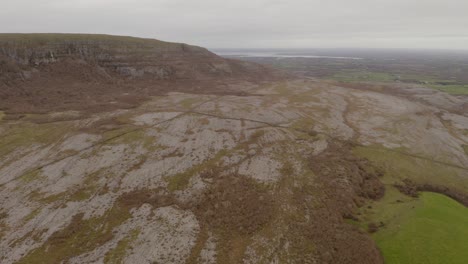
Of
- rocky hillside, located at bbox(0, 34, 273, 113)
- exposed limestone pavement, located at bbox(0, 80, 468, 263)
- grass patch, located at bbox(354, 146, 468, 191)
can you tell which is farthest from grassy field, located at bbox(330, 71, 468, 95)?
grass patch, located at bbox(354, 146, 468, 191)

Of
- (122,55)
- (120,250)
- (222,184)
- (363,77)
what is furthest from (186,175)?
(363,77)

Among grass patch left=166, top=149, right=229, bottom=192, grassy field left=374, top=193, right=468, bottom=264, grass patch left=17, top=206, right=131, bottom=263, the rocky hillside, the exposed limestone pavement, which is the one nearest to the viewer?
grass patch left=17, top=206, right=131, bottom=263

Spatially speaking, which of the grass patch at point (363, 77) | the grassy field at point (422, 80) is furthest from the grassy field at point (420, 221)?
the grass patch at point (363, 77)

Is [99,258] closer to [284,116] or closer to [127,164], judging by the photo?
[127,164]

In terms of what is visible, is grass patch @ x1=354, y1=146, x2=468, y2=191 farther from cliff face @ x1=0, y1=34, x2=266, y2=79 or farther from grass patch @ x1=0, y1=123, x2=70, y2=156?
cliff face @ x1=0, y1=34, x2=266, y2=79

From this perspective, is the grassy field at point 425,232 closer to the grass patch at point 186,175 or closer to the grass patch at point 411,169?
the grass patch at point 411,169

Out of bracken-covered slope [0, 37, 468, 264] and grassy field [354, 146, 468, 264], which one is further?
bracken-covered slope [0, 37, 468, 264]

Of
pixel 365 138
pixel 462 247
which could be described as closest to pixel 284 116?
pixel 365 138

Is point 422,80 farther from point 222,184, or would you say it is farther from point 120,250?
point 120,250
